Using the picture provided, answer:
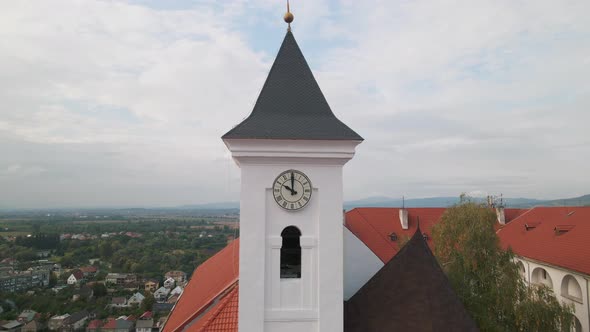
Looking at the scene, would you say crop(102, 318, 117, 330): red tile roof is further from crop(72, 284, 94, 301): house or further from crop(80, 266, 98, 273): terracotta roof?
crop(80, 266, 98, 273): terracotta roof

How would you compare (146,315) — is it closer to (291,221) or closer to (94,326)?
(94,326)

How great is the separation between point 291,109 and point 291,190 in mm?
2100

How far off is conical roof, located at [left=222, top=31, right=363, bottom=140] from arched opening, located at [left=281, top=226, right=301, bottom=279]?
2367mm

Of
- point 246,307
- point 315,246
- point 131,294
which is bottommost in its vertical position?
point 131,294

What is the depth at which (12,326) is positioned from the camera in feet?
207

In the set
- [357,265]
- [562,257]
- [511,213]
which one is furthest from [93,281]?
[357,265]

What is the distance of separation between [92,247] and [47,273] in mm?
27920

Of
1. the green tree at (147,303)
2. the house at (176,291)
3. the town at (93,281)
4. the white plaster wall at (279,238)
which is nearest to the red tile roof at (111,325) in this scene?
the town at (93,281)

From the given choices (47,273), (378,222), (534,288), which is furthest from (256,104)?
(47,273)

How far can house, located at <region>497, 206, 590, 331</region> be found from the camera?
24172mm

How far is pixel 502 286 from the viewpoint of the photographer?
664 inches

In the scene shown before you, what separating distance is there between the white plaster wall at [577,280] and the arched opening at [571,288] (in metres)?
0.18

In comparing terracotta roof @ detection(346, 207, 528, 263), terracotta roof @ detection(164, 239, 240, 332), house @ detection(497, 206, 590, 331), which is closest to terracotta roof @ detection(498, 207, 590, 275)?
house @ detection(497, 206, 590, 331)

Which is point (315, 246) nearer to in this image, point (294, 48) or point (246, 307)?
point (246, 307)
